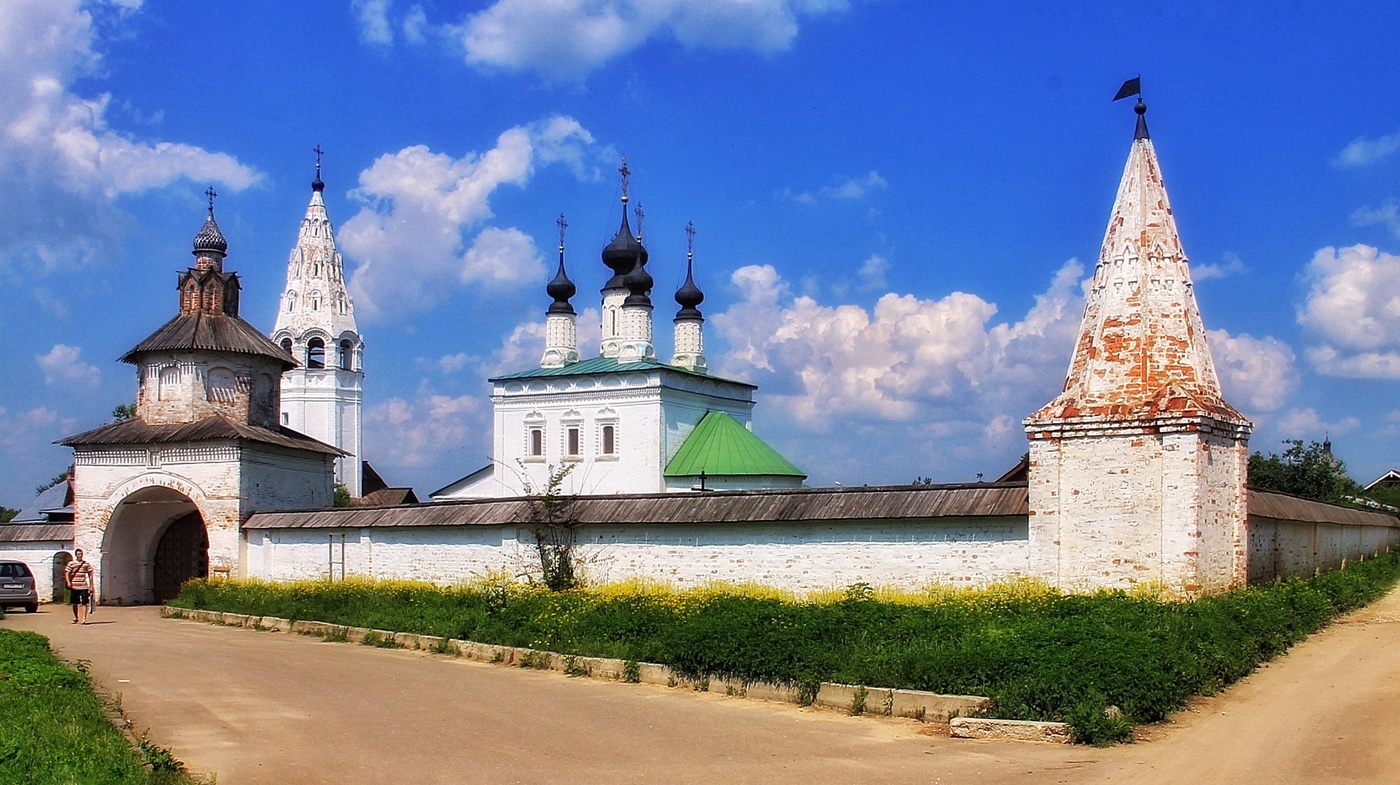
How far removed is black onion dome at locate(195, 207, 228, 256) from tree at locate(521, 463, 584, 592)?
12.5m

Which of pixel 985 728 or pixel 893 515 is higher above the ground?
pixel 893 515

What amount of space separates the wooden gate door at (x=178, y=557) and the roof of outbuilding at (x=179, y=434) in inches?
89.0

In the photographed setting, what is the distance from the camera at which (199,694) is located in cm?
1138

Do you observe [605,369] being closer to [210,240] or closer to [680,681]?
[210,240]

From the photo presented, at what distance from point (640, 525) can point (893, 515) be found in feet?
12.0

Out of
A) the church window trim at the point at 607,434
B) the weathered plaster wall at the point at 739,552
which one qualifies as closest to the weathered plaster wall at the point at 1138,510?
the weathered plaster wall at the point at 739,552

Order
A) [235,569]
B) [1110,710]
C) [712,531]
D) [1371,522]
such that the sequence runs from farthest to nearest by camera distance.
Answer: [1371,522] → [235,569] → [712,531] → [1110,710]

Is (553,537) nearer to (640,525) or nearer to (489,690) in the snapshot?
(640,525)

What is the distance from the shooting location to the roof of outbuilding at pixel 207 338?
23688 millimetres

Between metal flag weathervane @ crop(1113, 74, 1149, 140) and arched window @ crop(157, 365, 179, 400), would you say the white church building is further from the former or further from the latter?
metal flag weathervane @ crop(1113, 74, 1149, 140)

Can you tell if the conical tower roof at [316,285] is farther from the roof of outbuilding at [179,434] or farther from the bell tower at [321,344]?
the roof of outbuilding at [179,434]

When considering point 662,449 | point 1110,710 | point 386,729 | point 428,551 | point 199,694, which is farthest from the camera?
point 662,449

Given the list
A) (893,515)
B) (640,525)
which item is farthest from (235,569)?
(893,515)

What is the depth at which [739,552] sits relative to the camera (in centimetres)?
1512
